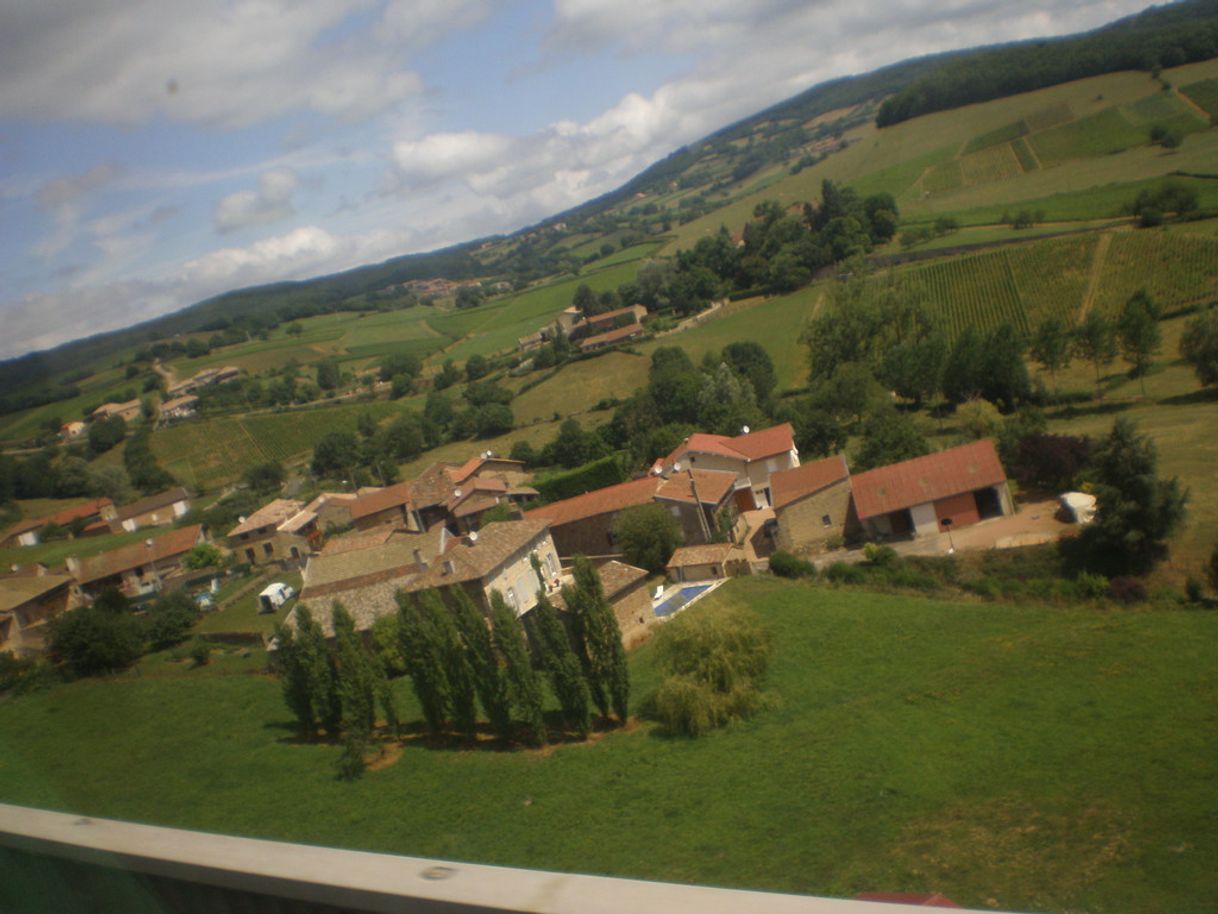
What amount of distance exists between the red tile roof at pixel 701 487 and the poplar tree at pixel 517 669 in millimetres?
14352

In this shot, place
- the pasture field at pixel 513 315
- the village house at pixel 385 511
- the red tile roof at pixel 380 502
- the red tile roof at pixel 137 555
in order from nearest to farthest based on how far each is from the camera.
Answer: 1. the red tile roof at pixel 137 555
2. the village house at pixel 385 511
3. the red tile roof at pixel 380 502
4. the pasture field at pixel 513 315

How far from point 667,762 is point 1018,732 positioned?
620 centimetres

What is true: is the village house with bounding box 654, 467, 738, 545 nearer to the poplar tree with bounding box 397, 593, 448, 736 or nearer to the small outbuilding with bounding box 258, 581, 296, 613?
the poplar tree with bounding box 397, 593, 448, 736

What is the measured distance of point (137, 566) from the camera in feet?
132

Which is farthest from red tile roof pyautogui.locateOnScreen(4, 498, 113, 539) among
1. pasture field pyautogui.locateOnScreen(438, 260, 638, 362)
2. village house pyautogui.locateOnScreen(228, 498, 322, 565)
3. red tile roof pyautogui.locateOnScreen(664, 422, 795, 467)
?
pasture field pyautogui.locateOnScreen(438, 260, 638, 362)

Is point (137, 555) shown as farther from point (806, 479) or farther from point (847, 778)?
point (847, 778)

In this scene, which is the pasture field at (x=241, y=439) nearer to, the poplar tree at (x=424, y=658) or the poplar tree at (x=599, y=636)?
the poplar tree at (x=424, y=658)

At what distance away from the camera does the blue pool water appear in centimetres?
2477

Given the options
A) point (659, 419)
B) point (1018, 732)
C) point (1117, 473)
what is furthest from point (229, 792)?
point (659, 419)

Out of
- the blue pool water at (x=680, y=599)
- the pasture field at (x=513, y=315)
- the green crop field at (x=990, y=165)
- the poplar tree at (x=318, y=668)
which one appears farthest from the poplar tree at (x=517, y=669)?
the green crop field at (x=990, y=165)

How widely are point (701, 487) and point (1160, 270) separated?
3782cm

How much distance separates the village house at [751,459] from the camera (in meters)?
34.8

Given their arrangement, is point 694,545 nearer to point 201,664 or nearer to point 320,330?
point 201,664

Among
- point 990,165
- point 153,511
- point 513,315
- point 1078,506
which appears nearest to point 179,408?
point 153,511
